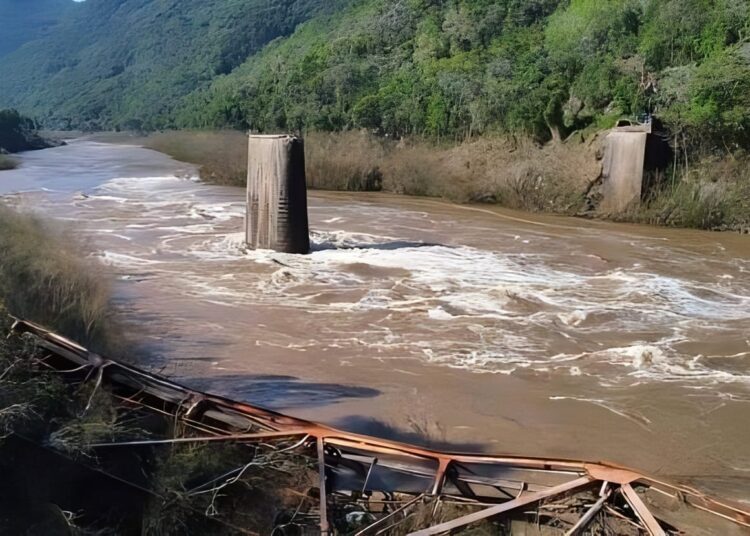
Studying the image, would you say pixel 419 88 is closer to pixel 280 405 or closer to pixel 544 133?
pixel 544 133

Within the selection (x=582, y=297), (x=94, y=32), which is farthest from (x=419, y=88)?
(x=94, y=32)

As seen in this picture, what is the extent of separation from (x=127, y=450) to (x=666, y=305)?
9091 millimetres

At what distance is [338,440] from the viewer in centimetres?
445

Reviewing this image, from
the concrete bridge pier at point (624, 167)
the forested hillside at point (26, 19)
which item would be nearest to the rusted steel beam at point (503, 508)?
the concrete bridge pier at point (624, 167)

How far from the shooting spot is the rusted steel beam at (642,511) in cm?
355

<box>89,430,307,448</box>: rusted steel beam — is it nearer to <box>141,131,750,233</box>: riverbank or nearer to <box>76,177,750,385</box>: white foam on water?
<box>76,177,750,385</box>: white foam on water

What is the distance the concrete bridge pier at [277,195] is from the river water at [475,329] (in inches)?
14.5

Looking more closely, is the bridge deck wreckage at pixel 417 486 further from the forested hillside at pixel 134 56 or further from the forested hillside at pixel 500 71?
the forested hillside at pixel 134 56

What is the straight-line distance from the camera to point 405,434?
22.3 ft

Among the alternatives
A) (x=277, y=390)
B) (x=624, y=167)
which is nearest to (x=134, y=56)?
(x=624, y=167)

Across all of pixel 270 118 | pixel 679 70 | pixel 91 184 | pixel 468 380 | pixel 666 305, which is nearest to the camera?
pixel 468 380

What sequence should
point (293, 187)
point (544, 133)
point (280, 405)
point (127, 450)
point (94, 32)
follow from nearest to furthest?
1. point (127, 450)
2. point (280, 405)
3. point (293, 187)
4. point (544, 133)
5. point (94, 32)

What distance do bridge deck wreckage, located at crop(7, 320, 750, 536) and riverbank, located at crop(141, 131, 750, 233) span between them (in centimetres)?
1580

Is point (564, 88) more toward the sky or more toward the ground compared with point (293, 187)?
more toward the sky
